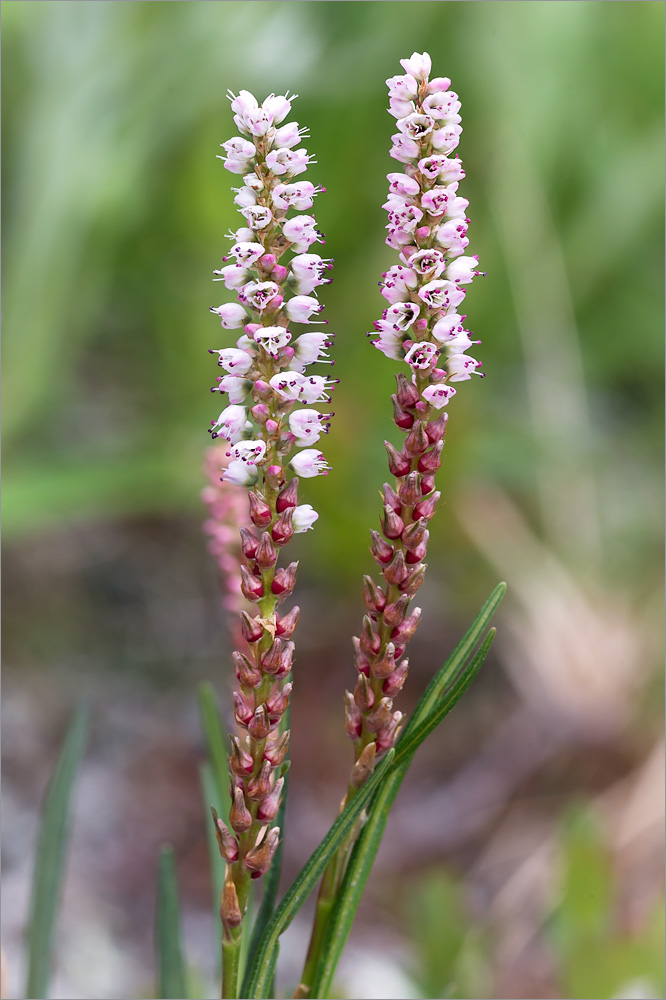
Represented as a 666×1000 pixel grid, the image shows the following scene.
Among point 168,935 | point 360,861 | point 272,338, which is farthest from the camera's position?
point 168,935

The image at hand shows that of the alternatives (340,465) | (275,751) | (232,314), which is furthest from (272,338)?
(340,465)

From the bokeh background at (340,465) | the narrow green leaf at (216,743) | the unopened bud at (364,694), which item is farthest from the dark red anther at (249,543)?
the bokeh background at (340,465)

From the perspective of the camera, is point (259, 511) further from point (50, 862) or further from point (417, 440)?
point (50, 862)

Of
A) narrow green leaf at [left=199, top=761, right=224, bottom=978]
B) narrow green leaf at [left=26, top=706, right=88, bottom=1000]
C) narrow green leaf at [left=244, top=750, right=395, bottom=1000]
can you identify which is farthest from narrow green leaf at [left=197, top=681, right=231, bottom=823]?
narrow green leaf at [left=244, top=750, right=395, bottom=1000]

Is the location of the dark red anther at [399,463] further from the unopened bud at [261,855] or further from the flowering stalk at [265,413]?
the unopened bud at [261,855]

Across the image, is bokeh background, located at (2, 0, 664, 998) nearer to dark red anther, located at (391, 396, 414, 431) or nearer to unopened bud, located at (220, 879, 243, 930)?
unopened bud, located at (220, 879, 243, 930)

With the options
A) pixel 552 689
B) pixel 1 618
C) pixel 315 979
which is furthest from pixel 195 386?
pixel 315 979
